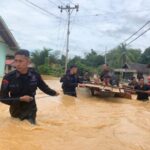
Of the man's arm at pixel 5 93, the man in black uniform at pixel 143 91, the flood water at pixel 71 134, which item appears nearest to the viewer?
the flood water at pixel 71 134

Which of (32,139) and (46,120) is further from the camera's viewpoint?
(46,120)

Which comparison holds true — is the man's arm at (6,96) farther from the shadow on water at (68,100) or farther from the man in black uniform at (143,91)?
the man in black uniform at (143,91)

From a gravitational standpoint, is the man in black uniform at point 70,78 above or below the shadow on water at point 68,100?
above

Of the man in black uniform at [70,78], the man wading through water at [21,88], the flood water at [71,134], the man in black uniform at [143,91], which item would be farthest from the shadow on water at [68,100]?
the man wading through water at [21,88]

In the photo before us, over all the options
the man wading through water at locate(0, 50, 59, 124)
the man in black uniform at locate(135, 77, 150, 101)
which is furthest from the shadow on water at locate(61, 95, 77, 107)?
the man wading through water at locate(0, 50, 59, 124)

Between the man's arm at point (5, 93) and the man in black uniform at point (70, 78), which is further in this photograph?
the man in black uniform at point (70, 78)

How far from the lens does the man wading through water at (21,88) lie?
6.16 m

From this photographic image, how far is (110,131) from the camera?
23.2ft

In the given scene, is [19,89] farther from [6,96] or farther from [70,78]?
[70,78]

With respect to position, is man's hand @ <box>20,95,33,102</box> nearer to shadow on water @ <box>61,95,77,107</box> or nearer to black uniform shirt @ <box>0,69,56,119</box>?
black uniform shirt @ <box>0,69,56,119</box>

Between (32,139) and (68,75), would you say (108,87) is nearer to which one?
(68,75)

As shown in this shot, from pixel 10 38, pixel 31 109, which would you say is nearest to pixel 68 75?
pixel 31 109

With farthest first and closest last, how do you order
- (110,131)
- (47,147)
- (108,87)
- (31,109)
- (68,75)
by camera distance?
(108,87)
(68,75)
(110,131)
(31,109)
(47,147)

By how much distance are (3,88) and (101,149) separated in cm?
194
